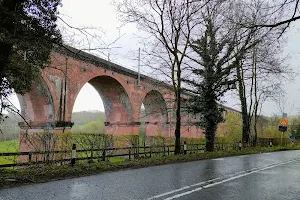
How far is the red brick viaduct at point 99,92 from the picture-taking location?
1714 cm

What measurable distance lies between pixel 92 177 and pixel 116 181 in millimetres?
856

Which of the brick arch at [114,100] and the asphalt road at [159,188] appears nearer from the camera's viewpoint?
the asphalt road at [159,188]

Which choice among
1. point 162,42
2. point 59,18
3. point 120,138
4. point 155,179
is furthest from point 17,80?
point 120,138

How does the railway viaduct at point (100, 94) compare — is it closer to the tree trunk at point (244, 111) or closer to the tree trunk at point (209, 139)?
the tree trunk at point (209, 139)

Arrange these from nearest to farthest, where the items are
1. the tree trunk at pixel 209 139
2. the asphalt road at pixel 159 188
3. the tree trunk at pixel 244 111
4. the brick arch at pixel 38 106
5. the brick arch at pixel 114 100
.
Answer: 1. the asphalt road at pixel 159 188
2. the brick arch at pixel 38 106
3. the tree trunk at pixel 209 139
4. the tree trunk at pixel 244 111
5. the brick arch at pixel 114 100

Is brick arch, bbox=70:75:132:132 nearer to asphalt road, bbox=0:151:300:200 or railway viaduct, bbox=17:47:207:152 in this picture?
railway viaduct, bbox=17:47:207:152

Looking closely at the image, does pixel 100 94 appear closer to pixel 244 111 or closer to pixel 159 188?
pixel 244 111

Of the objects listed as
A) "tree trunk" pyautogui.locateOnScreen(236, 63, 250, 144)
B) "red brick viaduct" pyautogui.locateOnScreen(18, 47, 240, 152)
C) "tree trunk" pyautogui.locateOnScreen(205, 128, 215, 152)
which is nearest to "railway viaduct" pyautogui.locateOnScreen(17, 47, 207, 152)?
"red brick viaduct" pyautogui.locateOnScreen(18, 47, 240, 152)

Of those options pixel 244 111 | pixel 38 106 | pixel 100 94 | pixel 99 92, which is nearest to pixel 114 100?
pixel 100 94

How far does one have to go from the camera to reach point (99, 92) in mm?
25469

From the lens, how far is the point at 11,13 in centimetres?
652

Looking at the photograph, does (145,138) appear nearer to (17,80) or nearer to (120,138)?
(120,138)

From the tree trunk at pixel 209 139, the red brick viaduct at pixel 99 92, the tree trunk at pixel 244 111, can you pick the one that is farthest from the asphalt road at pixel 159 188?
the tree trunk at pixel 244 111

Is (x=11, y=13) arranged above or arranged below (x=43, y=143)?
above
